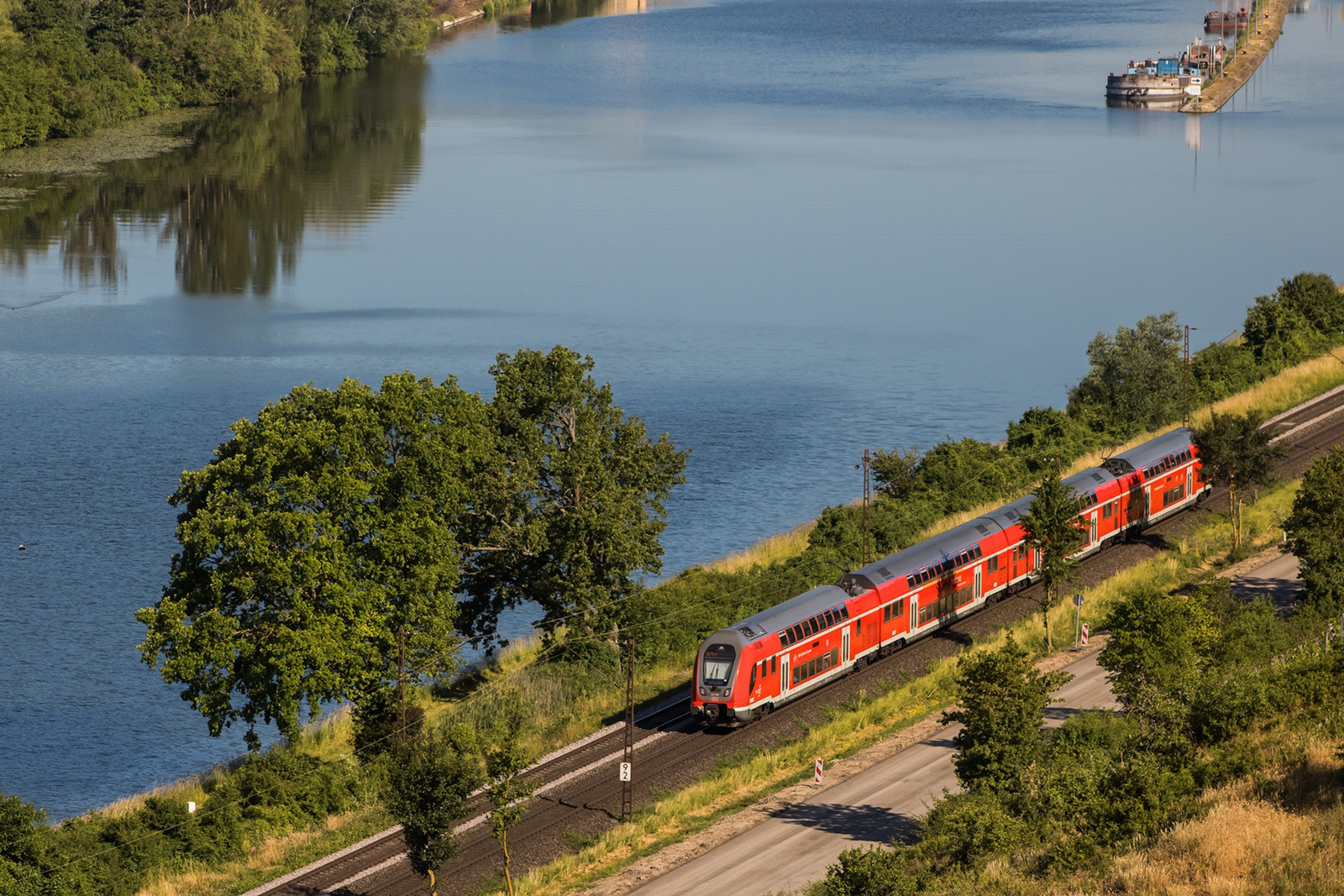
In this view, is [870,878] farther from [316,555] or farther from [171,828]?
[316,555]

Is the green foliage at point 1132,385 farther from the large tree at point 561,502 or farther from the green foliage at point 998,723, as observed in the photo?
the green foliage at point 998,723

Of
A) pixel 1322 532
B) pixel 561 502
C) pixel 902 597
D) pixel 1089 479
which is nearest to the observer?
pixel 1322 532

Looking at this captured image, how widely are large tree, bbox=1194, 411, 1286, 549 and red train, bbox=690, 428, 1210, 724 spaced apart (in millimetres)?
2987

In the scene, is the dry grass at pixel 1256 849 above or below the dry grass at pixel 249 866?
above

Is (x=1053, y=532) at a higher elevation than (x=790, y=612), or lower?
higher

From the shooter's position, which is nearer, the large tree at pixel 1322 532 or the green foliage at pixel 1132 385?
the large tree at pixel 1322 532

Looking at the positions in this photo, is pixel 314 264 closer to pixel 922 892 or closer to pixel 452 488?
pixel 452 488

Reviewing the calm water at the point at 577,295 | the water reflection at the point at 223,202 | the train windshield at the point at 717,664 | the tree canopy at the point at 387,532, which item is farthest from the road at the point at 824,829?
the water reflection at the point at 223,202

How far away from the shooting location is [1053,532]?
66562mm

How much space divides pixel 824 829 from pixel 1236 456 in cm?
3527

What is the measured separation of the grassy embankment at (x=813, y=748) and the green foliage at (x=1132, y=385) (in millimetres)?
23619

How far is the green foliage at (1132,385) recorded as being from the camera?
99438 mm

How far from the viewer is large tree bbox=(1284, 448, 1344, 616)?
202 feet

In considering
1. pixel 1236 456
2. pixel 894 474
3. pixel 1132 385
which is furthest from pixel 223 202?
pixel 1236 456
